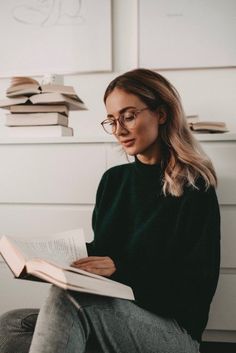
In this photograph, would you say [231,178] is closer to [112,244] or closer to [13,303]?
[112,244]

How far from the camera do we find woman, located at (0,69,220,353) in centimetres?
82

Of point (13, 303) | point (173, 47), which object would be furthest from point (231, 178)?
point (13, 303)

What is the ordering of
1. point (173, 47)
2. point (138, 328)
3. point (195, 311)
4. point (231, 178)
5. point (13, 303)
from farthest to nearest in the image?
point (173, 47)
point (13, 303)
point (231, 178)
point (195, 311)
point (138, 328)

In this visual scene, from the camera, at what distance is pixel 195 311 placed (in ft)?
3.20

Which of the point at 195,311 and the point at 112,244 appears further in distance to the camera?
the point at 112,244

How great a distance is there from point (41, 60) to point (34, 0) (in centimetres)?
31

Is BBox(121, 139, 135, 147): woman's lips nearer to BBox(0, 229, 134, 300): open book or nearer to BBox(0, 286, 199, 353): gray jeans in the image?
BBox(0, 229, 134, 300): open book

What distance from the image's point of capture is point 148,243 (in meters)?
1.07

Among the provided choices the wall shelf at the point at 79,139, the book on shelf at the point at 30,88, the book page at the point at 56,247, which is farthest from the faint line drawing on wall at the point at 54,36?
the book page at the point at 56,247

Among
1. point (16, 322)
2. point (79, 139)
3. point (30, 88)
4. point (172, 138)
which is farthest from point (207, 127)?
point (16, 322)

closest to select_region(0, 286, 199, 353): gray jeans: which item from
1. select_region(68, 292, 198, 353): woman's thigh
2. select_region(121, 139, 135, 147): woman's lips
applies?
select_region(68, 292, 198, 353): woman's thigh

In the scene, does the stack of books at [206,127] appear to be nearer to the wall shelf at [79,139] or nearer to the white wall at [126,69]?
the wall shelf at [79,139]

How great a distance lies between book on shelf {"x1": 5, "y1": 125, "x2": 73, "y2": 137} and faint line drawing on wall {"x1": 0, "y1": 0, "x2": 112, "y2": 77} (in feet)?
1.83

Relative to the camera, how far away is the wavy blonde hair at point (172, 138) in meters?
1.08
